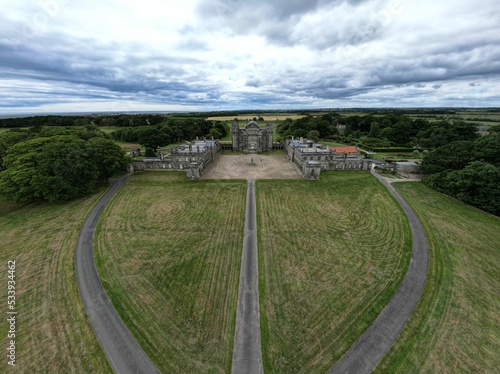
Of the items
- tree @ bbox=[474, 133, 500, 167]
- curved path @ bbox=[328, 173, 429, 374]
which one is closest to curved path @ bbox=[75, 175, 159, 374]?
curved path @ bbox=[328, 173, 429, 374]

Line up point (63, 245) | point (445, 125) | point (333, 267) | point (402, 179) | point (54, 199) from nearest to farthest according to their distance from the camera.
→ 1. point (333, 267)
2. point (63, 245)
3. point (54, 199)
4. point (402, 179)
5. point (445, 125)

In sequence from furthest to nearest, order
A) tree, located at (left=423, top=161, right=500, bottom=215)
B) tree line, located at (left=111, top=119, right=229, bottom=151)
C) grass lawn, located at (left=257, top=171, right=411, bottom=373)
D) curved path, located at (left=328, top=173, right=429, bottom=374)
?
tree line, located at (left=111, top=119, right=229, bottom=151), tree, located at (left=423, top=161, right=500, bottom=215), grass lawn, located at (left=257, top=171, right=411, bottom=373), curved path, located at (left=328, top=173, right=429, bottom=374)

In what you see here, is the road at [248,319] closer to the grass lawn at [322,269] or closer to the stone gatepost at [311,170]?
the grass lawn at [322,269]

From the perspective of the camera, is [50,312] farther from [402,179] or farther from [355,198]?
[402,179]

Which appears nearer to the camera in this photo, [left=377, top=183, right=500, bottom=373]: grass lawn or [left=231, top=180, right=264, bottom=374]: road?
[left=231, top=180, right=264, bottom=374]: road

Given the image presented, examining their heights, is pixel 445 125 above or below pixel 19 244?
above

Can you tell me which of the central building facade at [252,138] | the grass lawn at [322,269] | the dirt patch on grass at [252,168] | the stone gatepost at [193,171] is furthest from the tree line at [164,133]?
the grass lawn at [322,269]

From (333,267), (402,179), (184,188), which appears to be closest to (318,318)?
(333,267)

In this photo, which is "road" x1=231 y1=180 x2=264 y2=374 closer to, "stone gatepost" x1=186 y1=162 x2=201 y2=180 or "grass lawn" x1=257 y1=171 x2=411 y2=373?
"grass lawn" x1=257 y1=171 x2=411 y2=373
